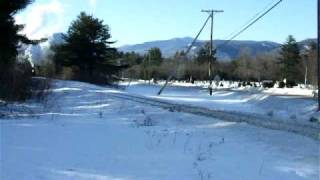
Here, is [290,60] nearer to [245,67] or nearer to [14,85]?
[245,67]

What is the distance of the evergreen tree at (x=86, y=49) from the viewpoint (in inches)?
2918

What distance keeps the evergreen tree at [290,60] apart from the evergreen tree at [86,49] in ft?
187

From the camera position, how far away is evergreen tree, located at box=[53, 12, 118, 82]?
74.1 meters

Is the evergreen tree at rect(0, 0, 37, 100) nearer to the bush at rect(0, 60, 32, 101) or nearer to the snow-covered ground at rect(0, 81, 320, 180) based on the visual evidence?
the bush at rect(0, 60, 32, 101)

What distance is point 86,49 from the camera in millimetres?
74000

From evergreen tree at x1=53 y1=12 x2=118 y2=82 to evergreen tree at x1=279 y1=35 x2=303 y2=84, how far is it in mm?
56864

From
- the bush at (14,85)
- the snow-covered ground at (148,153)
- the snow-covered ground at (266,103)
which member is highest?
the bush at (14,85)

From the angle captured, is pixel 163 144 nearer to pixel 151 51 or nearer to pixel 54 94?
pixel 54 94

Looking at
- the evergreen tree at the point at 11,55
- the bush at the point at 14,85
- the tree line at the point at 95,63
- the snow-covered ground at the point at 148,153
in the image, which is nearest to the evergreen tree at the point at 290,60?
the tree line at the point at 95,63

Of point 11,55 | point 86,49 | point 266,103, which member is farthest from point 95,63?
point 11,55

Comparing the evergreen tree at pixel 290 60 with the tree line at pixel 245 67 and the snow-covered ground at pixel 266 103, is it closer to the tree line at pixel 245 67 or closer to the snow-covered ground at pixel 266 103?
the tree line at pixel 245 67

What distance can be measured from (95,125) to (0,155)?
5868 millimetres

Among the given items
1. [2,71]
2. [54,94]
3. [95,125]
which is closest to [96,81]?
[54,94]

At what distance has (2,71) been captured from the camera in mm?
25656
